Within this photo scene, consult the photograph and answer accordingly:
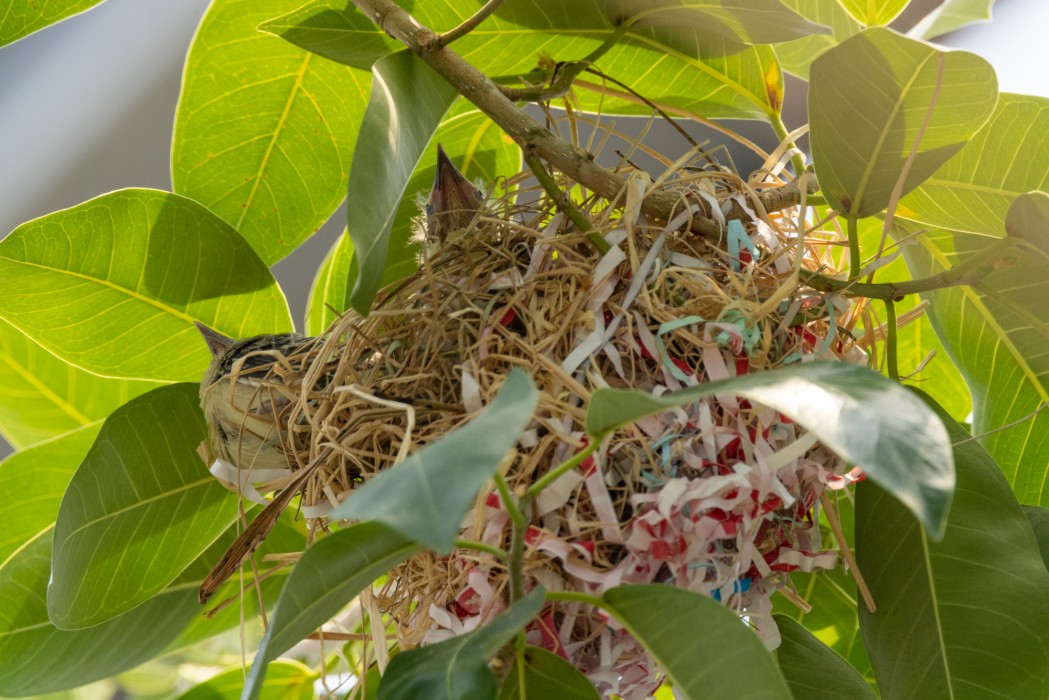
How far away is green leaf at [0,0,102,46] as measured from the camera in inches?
32.1

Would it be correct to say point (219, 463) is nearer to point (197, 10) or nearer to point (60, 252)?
point (60, 252)

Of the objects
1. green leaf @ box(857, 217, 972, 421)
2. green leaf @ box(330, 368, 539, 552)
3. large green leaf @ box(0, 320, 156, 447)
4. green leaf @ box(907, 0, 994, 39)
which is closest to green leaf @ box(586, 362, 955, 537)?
green leaf @ box(330, 368, 539, 552)

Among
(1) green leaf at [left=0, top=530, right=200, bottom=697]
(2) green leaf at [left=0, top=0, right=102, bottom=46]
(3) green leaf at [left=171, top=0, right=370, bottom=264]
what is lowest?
(1) green leaf at [left=0, top=530, right=200, bottom=697]

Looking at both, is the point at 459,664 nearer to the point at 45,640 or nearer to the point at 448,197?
the point at 448,197

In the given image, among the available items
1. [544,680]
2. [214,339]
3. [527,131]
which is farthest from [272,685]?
[527,131]

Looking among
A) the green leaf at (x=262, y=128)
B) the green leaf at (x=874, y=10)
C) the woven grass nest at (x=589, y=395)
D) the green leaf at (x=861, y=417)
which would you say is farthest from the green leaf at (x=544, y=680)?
the green leaf at (x=874, y=10)

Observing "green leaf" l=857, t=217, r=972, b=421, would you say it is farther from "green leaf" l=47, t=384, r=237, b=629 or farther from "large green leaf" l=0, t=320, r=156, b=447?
"large green leaf" l=0, t=320, r=156, b=447

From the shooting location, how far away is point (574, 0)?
70cm

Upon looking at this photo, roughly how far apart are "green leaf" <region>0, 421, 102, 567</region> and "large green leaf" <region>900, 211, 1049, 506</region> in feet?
2.44

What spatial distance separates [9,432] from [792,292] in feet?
2.81

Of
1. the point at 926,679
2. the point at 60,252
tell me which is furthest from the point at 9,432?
the point at 926,679

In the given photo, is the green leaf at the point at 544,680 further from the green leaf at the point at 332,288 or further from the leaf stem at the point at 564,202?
the green leaf at the point at 332,288

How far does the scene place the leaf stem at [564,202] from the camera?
620mm

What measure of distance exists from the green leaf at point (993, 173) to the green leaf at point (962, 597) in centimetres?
16
